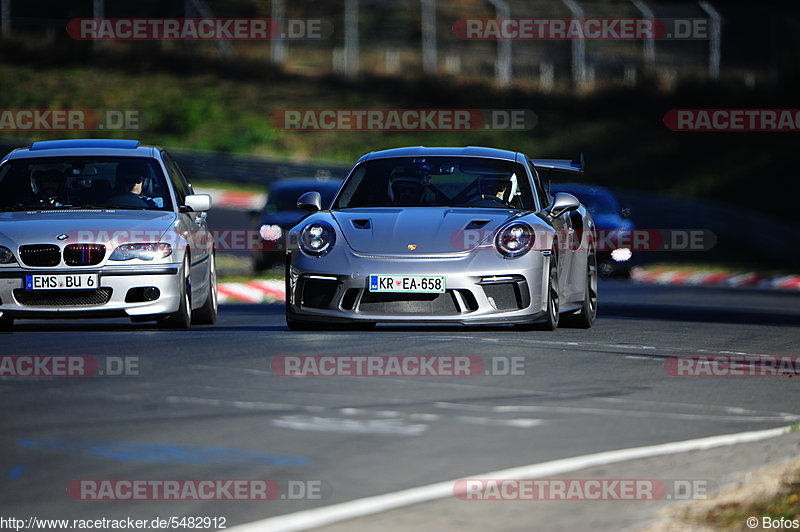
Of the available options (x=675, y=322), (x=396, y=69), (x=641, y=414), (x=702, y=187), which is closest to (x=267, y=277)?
(x=675, y=322)

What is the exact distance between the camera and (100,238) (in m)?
12.5

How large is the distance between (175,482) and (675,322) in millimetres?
9438

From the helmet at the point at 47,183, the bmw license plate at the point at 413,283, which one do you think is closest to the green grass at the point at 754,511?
the bmw license plate at the point at 413,283

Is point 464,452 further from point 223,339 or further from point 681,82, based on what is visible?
point 681,82

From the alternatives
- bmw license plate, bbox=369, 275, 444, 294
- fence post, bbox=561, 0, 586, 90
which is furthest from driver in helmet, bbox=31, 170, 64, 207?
fence post, bbox=561, 0, 586, 90

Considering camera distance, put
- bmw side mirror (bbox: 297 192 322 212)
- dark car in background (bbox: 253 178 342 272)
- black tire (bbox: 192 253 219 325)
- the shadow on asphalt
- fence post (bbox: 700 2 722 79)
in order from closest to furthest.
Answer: bmw side mirror (bbox: 297 192 322 212) → black tire (bbox: 192 253 219 325) → the shadow on asphalt → dark car in background (bbox: 253 178 342 272) → fence post (bbox: 700 2 722 79)

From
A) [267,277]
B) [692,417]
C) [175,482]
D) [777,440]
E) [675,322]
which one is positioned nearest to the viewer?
[175,482]

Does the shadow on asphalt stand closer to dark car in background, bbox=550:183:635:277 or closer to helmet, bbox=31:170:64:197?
helmet, bbox=31:170:64:197

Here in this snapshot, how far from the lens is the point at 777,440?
292 inches

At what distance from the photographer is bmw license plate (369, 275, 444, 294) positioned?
11500 millimetres

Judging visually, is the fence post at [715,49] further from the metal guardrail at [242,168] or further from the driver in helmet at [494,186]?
the driver in helmet at [494,186]

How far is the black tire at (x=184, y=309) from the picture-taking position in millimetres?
12859

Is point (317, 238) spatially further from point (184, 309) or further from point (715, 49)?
point (715, 49)

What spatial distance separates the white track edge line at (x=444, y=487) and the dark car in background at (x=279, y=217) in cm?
1733
